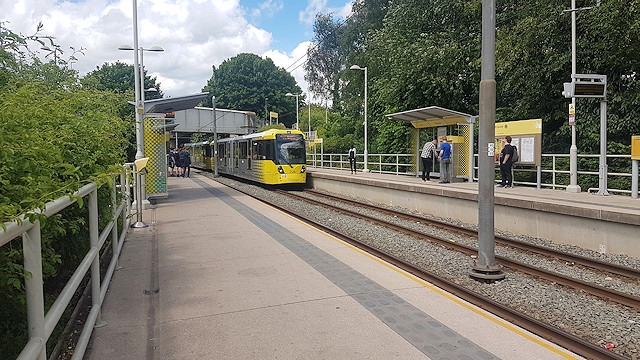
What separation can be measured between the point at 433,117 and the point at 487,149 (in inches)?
494

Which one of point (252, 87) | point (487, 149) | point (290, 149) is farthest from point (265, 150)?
point (252, 87)

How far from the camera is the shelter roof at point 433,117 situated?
57.8 ft

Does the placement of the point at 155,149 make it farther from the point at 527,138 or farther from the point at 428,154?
the point at 527,138

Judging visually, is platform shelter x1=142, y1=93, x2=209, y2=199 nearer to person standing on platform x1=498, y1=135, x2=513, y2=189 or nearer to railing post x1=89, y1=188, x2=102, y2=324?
person standing on platform x1=498, y1=135, x2=513, y2=189

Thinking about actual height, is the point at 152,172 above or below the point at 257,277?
above

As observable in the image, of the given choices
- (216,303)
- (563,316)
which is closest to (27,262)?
(216,303)

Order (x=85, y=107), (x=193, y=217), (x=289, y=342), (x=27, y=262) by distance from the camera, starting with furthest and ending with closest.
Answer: (x=193, y=217) < (x=85, y=107) < (x=289, y=342) < (x=27, y=262)

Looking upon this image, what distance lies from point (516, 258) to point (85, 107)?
782 cm

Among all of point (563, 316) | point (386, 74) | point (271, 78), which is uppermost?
point (271, 78)

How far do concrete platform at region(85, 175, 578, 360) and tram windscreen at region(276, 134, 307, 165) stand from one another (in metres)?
13.8

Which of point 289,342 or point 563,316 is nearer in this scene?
point 289,342

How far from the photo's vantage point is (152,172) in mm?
17125

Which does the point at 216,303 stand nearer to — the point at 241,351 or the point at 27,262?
the point at 241,351

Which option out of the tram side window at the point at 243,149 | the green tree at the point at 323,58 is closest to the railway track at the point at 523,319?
the tram side window at the point at 243,149
